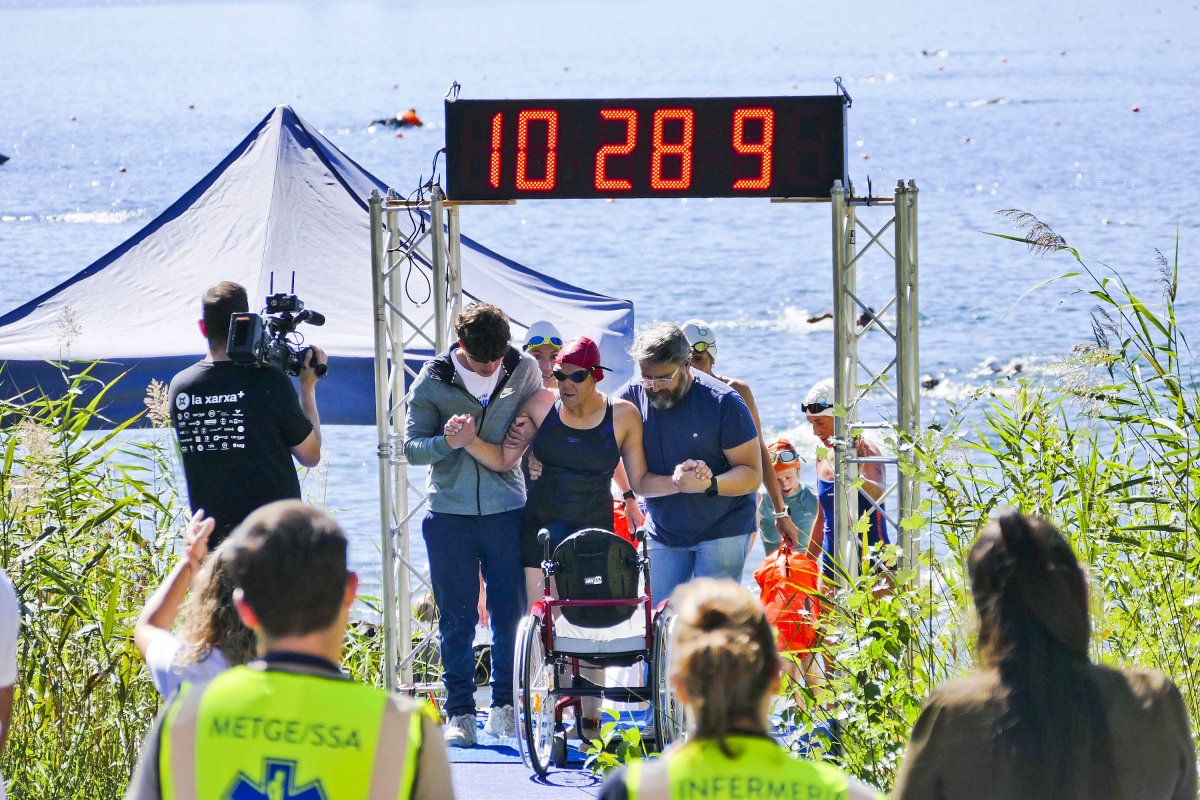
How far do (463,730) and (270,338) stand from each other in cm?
A: 191

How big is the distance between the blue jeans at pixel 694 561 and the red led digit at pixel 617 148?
164cm

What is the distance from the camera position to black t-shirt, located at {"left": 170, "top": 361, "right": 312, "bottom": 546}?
17.2 feet

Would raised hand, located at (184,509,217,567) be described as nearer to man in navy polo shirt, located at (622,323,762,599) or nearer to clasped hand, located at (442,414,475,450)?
clasped hand, located at (442,414,475,450)

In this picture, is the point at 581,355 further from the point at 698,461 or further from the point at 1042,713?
the point at 1042,713

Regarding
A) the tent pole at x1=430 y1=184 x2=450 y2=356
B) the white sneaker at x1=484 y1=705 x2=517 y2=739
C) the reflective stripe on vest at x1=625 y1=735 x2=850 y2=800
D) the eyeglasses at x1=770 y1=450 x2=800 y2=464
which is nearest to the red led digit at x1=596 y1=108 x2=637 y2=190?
the tent pole at x1=430 y1=184 x2=450 y2=356

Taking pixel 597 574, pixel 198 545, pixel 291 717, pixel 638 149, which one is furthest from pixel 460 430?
pixel 291 717

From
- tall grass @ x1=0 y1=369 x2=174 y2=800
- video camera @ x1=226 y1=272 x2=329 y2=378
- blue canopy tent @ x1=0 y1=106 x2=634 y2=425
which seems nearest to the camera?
tall grass @ x1=0 y1=369 x2=174 y2=800

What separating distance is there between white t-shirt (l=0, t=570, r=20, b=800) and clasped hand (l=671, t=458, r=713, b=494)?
3.04 m

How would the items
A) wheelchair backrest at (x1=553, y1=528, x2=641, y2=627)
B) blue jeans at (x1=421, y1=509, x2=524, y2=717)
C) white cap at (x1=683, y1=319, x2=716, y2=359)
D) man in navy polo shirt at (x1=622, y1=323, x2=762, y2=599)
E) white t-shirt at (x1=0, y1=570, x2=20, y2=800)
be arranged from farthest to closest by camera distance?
white cap at (x1=683, y1=319, x2=716, y2=359)
blue jeans at (x1=421, y1=509, x2=524, y2=717)
man in navy polo shirt at (x1=622, y1=323, x2=762, y2=599)
wheelchair backrest at (x1=553, y1=528, x2=641, y2=627)
white t-shirt at (x1=0, y1=570, x2=20, y2=800)

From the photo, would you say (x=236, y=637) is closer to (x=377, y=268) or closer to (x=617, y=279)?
(x=377, y=268)

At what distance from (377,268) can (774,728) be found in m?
2.84

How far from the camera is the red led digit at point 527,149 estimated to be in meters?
6.75

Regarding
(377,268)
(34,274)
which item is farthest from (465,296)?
(34,274)

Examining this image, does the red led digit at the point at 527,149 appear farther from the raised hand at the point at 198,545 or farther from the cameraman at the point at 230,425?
the raised hand at the point at 198,545
